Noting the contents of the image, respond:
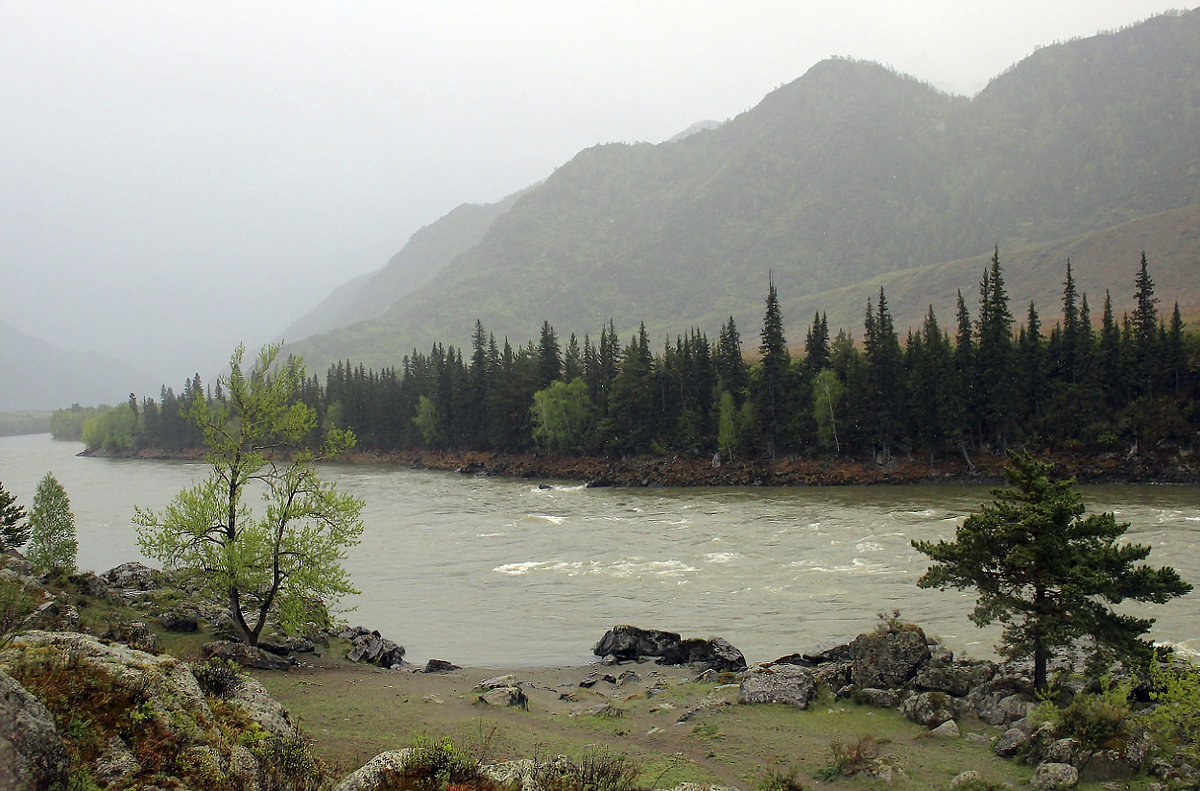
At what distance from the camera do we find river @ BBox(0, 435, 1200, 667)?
3192 centimetres

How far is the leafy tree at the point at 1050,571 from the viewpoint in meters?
19.1

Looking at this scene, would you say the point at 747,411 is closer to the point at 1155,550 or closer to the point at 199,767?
the point at 1155,550

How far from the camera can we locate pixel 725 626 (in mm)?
32656

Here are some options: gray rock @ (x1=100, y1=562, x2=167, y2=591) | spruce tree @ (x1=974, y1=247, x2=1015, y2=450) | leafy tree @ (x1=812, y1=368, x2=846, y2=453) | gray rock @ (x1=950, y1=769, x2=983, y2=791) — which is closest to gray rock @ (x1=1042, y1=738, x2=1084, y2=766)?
gray rock @ (x1=950, y1=769, x2=983, y2=791)

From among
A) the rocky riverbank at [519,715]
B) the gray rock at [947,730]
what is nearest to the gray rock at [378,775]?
the rocky riverbank at [519,715]

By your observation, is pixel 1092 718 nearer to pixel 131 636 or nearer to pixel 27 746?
pixel 27 746

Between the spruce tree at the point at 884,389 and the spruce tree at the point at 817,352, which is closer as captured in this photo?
the spruce tree at the point at 884,389

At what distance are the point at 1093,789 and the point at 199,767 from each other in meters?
15.7

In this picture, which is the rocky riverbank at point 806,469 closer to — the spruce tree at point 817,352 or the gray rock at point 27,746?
the spruce tree at point 817,352

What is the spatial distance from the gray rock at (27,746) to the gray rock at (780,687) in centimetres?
1695

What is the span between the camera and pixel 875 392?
8831 cm

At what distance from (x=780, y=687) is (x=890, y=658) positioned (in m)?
3.59

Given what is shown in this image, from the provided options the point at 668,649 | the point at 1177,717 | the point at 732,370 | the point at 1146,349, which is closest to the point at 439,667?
the point at 668,649

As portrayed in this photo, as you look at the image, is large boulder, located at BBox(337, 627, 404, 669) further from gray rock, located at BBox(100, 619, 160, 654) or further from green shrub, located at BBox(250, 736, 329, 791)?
green shrub, located at BBox(250, 736, 329, 791)
